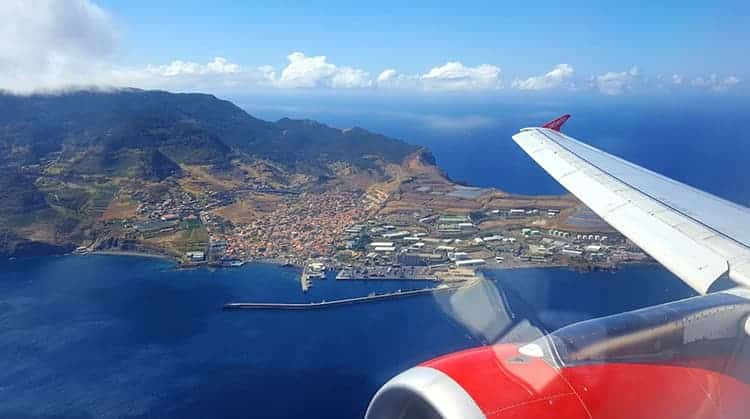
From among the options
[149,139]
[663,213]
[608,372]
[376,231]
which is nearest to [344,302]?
[376,231]

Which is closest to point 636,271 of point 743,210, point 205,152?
point 743,210

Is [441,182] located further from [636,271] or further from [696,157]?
[696,157]

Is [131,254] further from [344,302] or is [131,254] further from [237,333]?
[344,302]

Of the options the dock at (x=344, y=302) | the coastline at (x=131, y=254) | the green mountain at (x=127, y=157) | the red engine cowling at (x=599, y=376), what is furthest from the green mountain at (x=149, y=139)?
the red engine cowling at (x=599, y=376)

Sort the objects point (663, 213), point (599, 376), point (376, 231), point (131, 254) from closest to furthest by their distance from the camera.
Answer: point (599, 376)
point (663, 213)
point (131, 254)
point (376, 231)

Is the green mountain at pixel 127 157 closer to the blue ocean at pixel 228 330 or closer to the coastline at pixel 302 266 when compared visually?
the coastline at pixel 302 266
